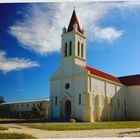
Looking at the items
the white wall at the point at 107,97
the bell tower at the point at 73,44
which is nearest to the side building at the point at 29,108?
the white wall at the point at 107,97

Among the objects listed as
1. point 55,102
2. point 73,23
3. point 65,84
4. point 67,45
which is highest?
point 73,23

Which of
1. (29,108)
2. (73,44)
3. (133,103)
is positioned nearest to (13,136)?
(73,44)

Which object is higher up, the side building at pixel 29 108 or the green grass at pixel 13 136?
the side building at pixel 29 108

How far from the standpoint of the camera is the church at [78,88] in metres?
23.0

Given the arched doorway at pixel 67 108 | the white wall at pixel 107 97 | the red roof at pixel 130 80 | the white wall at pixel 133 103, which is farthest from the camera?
the red roof at pixel 130 80

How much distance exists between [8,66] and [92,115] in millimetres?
8288

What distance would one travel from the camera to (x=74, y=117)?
23047 millimetres

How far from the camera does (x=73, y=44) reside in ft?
80.9

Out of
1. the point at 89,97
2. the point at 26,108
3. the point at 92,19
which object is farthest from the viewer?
the point at 26,108

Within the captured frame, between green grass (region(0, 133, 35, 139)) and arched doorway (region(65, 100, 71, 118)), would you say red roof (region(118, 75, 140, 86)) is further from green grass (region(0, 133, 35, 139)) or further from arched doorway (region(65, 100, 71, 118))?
green grass (region(0, 133, 35, 139))

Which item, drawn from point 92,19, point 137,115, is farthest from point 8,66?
point 137,115

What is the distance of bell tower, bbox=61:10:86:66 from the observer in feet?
81.0

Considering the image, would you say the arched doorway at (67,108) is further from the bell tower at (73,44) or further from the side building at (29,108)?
the side building at (29,108)

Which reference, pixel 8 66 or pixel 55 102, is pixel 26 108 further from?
pixel 8 66
